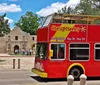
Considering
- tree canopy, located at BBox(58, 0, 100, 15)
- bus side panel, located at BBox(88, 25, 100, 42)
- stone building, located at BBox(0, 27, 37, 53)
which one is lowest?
bus side panel, located at BBox(88, 25, 100, 42)

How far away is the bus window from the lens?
61.5 feet

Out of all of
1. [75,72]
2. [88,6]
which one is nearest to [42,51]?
[75,72]

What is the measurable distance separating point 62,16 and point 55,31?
1.19 meters

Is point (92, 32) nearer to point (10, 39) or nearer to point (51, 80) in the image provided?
point (51, 80)

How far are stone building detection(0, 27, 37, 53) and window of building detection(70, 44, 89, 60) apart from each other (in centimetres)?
9411

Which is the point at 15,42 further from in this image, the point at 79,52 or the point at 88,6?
the point at 79,52

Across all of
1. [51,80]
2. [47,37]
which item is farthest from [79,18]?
[51,80]

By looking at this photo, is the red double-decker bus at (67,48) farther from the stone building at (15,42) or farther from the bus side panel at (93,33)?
the stone building at (15,42)

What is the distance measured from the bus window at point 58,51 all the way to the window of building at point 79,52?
0.50 metres

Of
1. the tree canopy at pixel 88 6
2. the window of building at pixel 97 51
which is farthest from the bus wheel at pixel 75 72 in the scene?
the tree canopy at pixel 88 6

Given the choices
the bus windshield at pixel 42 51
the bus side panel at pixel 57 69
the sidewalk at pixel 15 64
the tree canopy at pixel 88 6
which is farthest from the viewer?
the tree canopy at pixel 88 6

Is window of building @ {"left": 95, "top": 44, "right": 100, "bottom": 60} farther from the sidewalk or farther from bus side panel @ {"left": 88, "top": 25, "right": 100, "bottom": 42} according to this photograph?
the sidewalk

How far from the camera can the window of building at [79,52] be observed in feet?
62.5

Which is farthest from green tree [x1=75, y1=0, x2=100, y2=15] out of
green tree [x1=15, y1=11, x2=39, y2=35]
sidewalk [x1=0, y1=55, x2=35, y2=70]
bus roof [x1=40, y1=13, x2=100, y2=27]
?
green tree [x1=15, y1=11, x2=39, y2=35]
